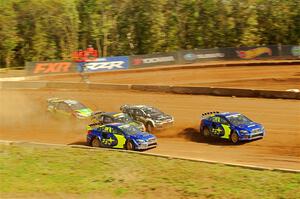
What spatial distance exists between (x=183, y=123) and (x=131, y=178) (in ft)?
38.7

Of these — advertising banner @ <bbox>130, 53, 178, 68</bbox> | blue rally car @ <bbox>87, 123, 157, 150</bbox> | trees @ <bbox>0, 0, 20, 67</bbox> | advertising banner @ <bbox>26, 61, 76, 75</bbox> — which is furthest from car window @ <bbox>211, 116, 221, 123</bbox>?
trees @ <bbox>0, 0, 20, 67</bbox>

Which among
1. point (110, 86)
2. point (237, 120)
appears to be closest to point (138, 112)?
point (237, 120)

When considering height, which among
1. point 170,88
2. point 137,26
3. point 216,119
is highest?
point 137,26

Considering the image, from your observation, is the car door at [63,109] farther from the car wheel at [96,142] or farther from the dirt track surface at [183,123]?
the car wheel at [96,142]

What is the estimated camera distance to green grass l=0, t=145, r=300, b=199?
11.7m

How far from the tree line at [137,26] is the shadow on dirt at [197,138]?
3479 centimetres

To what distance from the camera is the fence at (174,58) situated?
41469mm

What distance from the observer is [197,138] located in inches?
868

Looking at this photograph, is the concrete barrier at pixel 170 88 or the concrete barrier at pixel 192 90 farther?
the concrete barrier at pixel 192 90

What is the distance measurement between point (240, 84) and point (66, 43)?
3282cm

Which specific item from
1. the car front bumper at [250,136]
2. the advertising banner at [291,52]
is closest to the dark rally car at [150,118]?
the car front bumper at [250,136]

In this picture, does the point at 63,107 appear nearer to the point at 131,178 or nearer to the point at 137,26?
the point at 131,178

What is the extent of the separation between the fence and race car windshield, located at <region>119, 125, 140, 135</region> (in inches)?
852

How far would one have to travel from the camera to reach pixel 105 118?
23.0m
